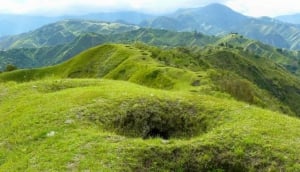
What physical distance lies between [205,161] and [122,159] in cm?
491

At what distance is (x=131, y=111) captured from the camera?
29672 mm

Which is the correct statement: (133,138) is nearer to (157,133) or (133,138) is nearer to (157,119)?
(157,133)

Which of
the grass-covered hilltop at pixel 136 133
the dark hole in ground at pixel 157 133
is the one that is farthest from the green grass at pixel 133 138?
the dark hole in ground at pixel 157 133

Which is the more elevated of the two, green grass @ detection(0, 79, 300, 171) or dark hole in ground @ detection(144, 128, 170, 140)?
green grass @ detection(0, 79, 300, 171)

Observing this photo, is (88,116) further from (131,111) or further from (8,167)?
(8,167)

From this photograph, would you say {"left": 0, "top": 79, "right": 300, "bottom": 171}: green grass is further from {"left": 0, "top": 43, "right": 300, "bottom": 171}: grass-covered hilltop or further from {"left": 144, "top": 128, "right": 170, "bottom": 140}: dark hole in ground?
{"left": 144, "top": 128, "right": 170, "bottom": 140}: dark hole in ground

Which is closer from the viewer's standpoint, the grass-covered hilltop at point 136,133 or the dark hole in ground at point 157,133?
the grass-covered hilltop at point 136,133

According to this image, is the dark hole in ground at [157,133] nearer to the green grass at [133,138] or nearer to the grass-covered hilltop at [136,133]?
the grass-covered hilltop at [136,133]

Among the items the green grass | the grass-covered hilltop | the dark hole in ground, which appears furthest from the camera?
the dark hole in ground

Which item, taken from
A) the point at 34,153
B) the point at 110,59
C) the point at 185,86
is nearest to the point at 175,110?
the point at 34,153

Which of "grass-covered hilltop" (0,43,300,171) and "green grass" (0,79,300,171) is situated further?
"grass-covered hilltop" (0,43,300,171)

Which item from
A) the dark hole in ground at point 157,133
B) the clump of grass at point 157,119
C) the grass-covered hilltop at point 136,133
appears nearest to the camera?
the grass-covered hilltop at point 136,133

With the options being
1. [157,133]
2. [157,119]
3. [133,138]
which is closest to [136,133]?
[157,133]

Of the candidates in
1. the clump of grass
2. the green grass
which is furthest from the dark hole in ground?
the green grass
